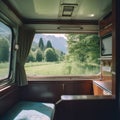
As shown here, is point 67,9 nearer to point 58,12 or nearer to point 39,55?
point 58,12

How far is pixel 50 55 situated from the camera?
427 cm

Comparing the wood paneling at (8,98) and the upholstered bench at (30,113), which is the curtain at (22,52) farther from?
the upholstered bench at (30,113)

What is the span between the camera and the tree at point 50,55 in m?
4.26

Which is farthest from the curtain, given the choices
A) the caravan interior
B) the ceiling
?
the ceiling

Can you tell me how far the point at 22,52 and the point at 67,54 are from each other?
110 cm

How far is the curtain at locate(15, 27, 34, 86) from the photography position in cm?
380

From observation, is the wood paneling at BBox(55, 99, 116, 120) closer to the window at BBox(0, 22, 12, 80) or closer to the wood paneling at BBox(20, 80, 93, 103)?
the window at BBox(0, 22, 12, 80)

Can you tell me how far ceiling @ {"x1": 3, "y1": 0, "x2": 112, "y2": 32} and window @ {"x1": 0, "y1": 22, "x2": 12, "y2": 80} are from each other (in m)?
0.39

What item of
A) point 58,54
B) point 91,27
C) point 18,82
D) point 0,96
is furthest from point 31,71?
point 91,27

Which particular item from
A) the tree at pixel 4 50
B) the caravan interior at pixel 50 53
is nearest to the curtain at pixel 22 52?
the caravan interior at pixel 50 53

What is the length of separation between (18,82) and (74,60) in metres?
1.44

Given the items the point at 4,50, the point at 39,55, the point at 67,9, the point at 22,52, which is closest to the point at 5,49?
the point at 4,50

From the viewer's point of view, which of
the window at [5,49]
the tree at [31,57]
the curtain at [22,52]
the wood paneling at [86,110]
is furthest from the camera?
the tree at [31,57]

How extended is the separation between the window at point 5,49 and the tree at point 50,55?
102cm
